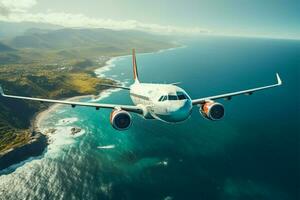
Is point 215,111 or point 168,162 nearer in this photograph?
point 215,111

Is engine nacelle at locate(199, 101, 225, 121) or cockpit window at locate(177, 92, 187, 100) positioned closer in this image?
cockpit window at locate(177, 92, 187, 100)

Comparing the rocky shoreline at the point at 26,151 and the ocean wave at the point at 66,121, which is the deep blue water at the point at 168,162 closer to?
the ocean wave at the point at 66,121

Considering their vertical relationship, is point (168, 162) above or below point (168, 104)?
below

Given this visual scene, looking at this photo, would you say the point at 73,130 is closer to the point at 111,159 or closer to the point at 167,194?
the point at 111,159

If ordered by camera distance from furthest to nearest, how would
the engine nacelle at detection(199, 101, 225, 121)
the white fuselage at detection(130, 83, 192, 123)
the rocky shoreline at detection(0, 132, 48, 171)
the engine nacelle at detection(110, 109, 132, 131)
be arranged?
the rocky shoreline at detection(0, 132, 48, 171), the engine nacelle at detection(199, 101, 225, 121), the engine nacelle at detection(110, 109, 132, 131), the white fuselage at detection(130, 83, 192, 123)

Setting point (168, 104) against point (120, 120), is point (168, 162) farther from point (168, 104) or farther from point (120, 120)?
point (168, 104)

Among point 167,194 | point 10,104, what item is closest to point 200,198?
point 167,194

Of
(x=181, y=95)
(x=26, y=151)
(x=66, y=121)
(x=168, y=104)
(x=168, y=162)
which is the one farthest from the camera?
(x=66, y=121)

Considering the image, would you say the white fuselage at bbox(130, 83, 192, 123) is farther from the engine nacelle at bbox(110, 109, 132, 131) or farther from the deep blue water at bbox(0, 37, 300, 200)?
the deep blue water at bbox(0, 37, 300, 200)

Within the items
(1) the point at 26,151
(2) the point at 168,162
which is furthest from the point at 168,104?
(1) the point at 26,151

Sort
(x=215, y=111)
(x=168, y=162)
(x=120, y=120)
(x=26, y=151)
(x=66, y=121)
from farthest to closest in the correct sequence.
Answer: (x=66, y=121) < (x=26, y=151) < (x=168, y=162) < (x=215, y=111) < (x=120, y=120)

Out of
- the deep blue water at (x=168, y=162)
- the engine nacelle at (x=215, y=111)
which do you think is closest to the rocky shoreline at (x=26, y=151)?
the deep blue water at (x=168, y=162)

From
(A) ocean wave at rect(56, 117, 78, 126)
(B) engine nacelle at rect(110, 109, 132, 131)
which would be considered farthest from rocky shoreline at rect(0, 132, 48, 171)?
(B) engine nacelle at rect(110, 109, 132, 131)
